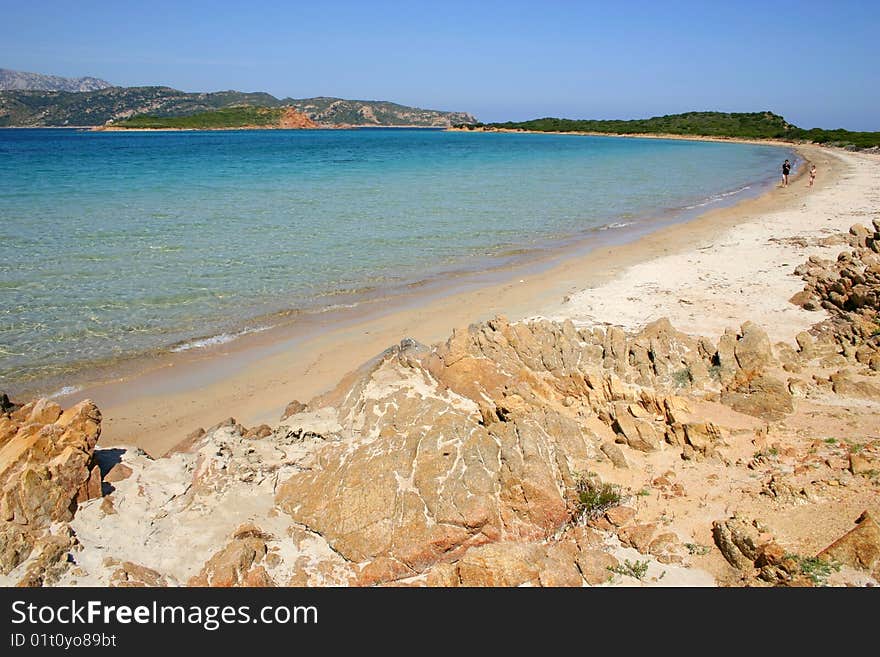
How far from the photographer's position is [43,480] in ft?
15.9

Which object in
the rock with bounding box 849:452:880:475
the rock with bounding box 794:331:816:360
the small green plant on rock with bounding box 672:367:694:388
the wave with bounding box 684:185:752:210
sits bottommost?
the rock with bounding box 849:452:880:475

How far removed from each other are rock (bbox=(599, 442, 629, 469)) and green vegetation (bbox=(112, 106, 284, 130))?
146 m

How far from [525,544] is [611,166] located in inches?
2011

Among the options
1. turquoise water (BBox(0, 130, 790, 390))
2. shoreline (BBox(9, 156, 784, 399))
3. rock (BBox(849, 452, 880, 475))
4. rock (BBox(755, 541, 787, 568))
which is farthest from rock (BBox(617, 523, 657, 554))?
turquoise water (BBox(0, 130, 790, 390))

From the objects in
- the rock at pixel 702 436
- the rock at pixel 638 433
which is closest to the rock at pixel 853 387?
the rock at pixel 702 436

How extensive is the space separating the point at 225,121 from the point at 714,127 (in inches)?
4550

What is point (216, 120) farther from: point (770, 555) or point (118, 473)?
point (770, 555)

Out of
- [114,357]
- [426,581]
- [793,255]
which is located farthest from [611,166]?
[426,581]

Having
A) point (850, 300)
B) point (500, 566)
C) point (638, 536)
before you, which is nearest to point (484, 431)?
point (500, 566)

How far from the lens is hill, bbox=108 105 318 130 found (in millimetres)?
131125

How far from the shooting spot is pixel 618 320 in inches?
443

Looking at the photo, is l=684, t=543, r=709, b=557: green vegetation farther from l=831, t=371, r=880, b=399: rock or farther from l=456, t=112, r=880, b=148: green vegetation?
l=456, t=112, r=880, b=148: green vegetation
